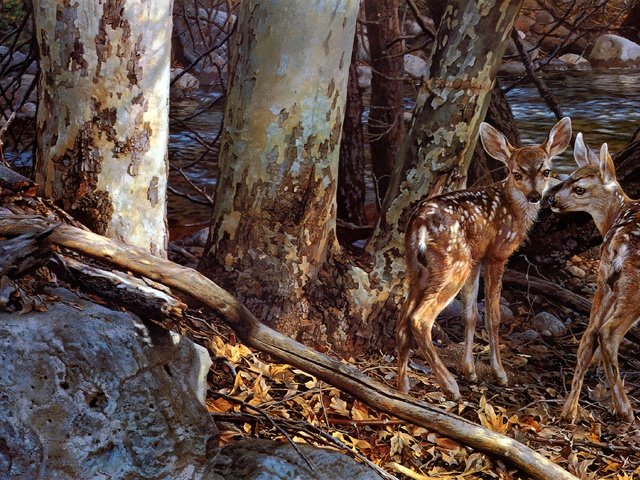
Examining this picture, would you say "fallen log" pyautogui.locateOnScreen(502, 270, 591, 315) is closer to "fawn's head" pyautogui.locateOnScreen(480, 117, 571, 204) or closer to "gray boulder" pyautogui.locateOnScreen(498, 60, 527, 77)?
"fawn's head" pyautogui.locateOnScreen(480, 117, 571, 204)

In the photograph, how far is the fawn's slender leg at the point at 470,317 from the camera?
498 cm

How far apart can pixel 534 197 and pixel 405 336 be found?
3.56 ft

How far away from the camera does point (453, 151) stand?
15.9ft

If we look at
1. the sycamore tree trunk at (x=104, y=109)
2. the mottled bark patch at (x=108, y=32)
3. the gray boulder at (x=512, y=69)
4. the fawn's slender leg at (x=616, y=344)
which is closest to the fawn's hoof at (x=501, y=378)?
the fawn's slender leg at (x=616, y=344)

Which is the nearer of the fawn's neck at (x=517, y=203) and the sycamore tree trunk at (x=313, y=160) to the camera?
the sycamore tree trunk at (x=313, y=160)

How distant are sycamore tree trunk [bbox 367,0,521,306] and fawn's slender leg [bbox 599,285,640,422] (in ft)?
3.50

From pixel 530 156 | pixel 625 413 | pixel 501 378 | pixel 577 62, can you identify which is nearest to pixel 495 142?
pixel 530 156

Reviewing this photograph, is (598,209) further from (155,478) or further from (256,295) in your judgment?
(155,478)

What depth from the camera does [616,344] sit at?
15.8 feet

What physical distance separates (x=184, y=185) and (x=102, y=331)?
19.7 ft

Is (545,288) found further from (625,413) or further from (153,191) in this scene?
(153,191)

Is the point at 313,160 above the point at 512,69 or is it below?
above

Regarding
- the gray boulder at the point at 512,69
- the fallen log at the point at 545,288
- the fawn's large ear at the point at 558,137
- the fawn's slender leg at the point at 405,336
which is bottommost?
the fallen log at the point at 545,288

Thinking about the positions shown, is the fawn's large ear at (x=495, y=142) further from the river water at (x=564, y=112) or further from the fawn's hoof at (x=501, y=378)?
the fawn's hoof at (x=501, y=378)
